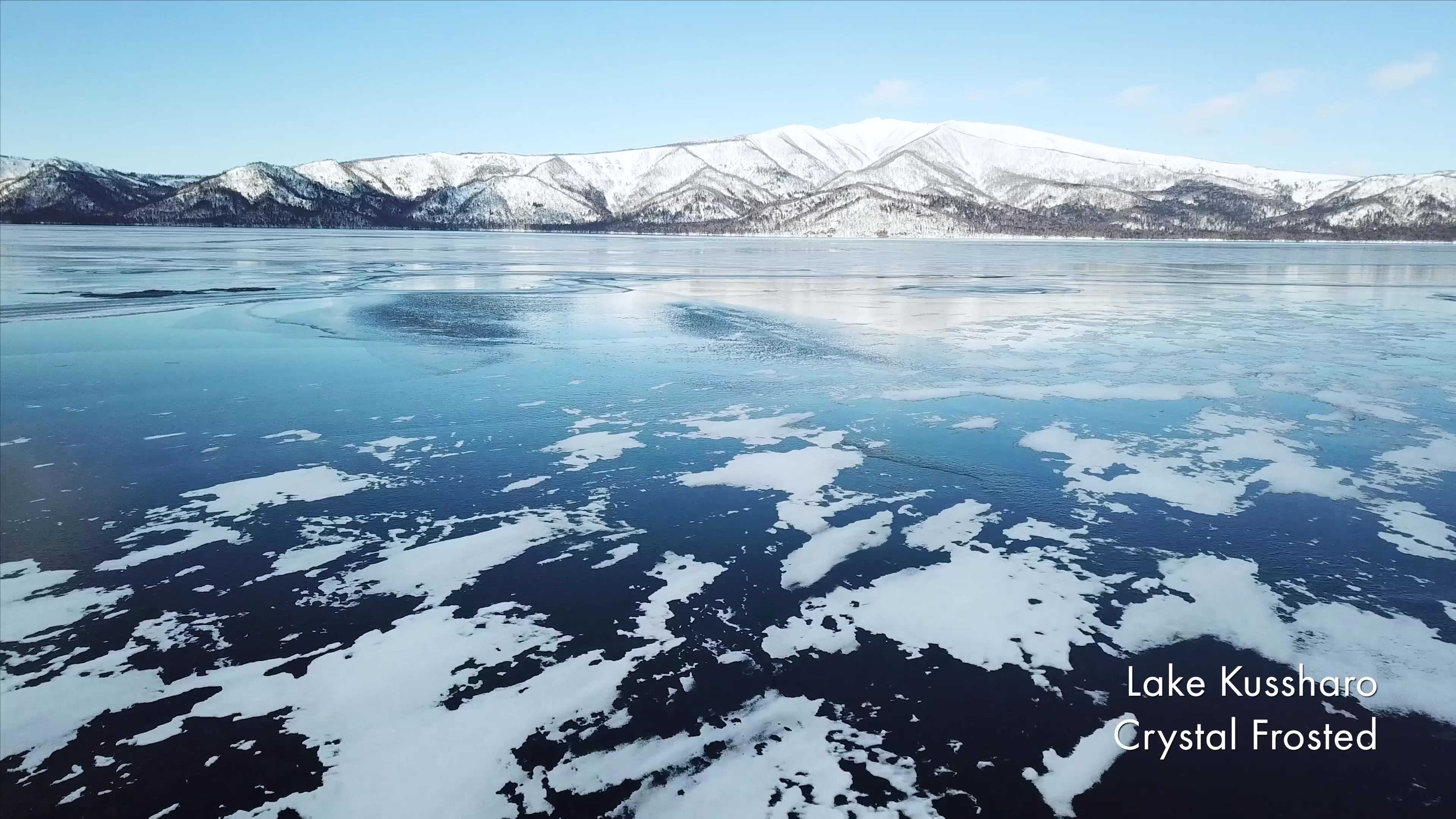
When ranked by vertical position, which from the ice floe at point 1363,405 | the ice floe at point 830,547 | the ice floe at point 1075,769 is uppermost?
the ice floe at point 1363,405

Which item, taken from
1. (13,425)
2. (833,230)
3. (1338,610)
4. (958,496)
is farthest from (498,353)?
(833,230)

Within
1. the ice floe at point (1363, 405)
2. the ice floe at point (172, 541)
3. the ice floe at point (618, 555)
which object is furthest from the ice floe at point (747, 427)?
the ice floe at point (1363, 405)

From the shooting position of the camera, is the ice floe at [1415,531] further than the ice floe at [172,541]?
Yes

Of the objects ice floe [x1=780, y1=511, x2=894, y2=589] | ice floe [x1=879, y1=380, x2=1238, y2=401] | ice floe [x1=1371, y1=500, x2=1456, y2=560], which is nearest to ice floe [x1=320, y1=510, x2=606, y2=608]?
ice floe [x1=780, y1=511, x2=894, y2=589]

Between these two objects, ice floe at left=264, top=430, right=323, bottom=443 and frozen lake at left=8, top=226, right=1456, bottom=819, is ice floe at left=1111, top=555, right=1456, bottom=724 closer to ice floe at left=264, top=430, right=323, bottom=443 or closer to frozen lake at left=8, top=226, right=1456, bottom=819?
frozen lake at left=8, top=226, right=1456, bottom=819

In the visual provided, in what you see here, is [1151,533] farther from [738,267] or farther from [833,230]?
[833,230]

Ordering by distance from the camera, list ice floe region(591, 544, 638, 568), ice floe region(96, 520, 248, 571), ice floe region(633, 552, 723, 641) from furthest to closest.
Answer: ice floe region(591, 544, 638, 568) → ice floe region(96, 520, 248, 571) → ice floe region(633, 552, 723, 641)

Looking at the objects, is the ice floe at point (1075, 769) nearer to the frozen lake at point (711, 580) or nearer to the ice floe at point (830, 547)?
the frozen lake at point (711, 580)

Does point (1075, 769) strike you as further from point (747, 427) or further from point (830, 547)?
point (747, 427)
